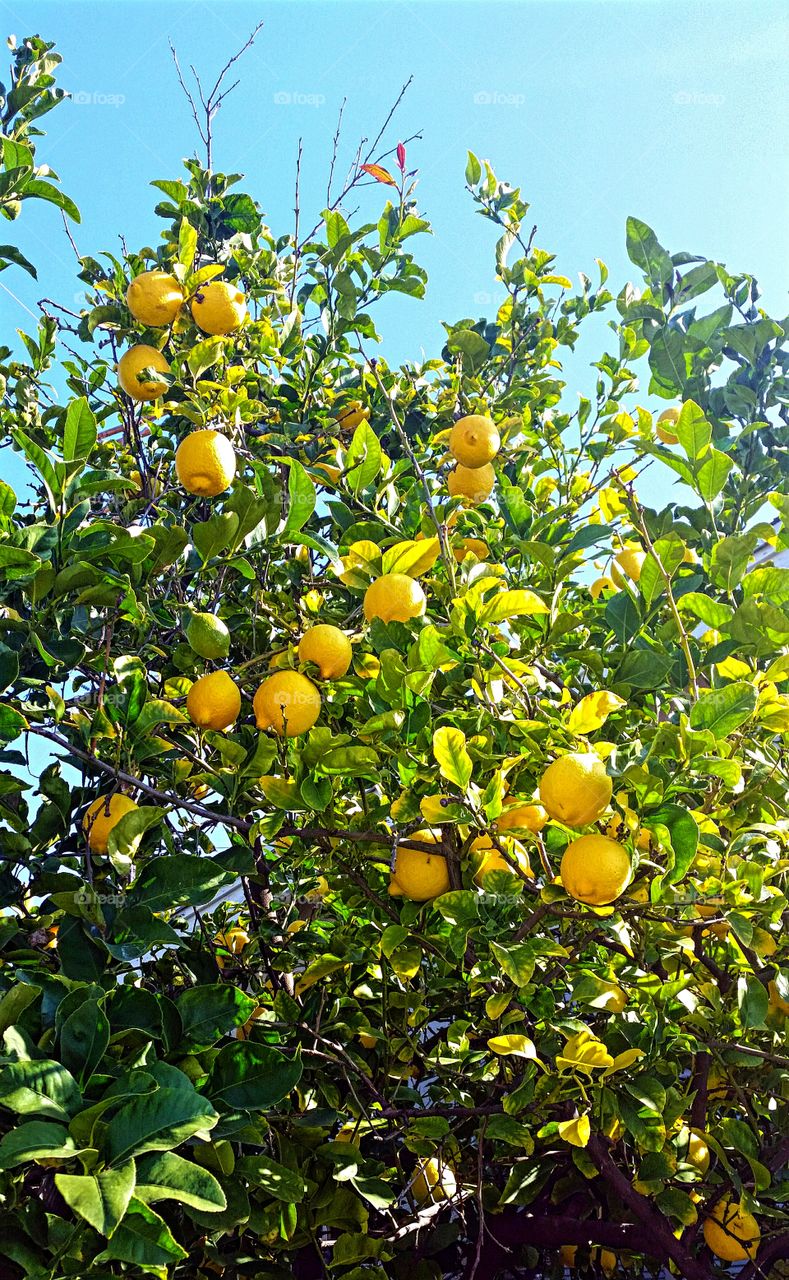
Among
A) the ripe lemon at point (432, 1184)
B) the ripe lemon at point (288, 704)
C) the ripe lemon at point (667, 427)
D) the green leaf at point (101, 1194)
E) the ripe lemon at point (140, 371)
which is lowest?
the ripe lemon at point (432, 1184)

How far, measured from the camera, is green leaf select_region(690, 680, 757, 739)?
3.70 ft

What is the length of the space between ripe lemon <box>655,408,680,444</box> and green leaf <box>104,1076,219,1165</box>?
1.42 meters

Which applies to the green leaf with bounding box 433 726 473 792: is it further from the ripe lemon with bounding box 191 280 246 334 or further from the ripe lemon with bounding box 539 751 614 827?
the ripe lemon with bounding box 191 280 246 334

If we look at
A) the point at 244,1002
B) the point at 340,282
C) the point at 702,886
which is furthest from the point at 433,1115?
the point at 340,282

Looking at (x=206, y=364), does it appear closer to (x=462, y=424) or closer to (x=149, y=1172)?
(x=462, y=424)

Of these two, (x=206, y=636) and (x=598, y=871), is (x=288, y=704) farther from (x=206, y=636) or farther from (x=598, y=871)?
(x=598, y=871)

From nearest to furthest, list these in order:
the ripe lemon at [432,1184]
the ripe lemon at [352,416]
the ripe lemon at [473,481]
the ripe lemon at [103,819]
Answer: the ripe lemon at [103,819], the ripe lemon at [432,1184], the ripe lemon at [473,481], the ripe lemon at [352,416]

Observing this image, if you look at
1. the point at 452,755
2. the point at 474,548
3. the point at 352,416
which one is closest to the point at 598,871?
the point at 452,755

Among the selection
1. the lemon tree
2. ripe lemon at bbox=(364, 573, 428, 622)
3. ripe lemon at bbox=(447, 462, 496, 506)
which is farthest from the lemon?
ripe lemon at bbox=(447, 462, 496, 506)

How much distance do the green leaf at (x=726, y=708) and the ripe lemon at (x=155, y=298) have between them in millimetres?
1346

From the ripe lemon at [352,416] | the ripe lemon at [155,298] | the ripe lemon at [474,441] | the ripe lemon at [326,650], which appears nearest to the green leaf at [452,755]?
the ripe lemon at [326,650]

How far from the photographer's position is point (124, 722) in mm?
1380

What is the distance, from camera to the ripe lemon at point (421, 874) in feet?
4.28

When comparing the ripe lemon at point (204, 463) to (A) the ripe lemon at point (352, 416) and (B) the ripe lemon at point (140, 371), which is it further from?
(A) the ripe lemon at point (352, 416)
